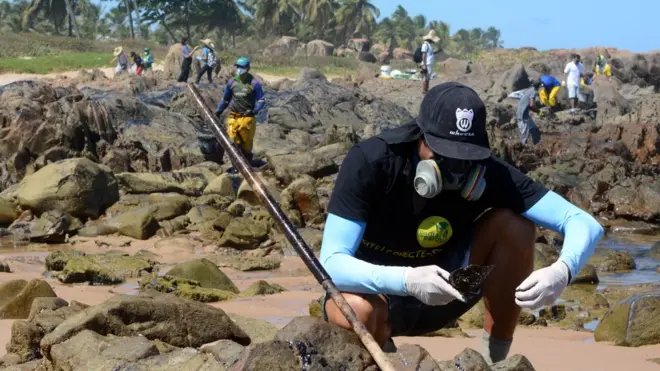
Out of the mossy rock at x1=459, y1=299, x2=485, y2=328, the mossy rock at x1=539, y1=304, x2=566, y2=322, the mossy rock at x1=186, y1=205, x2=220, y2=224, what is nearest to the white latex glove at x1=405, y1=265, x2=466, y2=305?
the mossy rock at x1=459, y1=299, x2=485, y2=328

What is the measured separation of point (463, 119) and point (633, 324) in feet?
8.30

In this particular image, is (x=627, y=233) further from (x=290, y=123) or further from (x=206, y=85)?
(x=206, y=85)

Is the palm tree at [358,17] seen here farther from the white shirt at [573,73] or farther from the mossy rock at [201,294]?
the mossy rock at [201,294]

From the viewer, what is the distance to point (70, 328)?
13.3ft

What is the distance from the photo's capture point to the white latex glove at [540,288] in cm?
349

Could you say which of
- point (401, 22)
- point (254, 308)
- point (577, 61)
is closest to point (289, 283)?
point (254, 308)

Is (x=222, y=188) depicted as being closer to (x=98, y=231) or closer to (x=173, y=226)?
(x=173, y=226)

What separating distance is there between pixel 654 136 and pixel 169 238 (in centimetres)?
1444

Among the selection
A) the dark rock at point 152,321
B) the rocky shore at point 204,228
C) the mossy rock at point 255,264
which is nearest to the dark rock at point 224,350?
the rocky shore at point 204,228

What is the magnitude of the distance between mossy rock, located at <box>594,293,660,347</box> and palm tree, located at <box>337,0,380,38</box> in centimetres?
5960

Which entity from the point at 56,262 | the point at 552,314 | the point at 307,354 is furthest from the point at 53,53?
the point at 307,354

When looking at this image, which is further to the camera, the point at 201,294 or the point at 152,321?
the point at 201,294

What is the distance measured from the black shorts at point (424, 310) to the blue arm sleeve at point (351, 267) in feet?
0.64

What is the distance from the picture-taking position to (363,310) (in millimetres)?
3578
